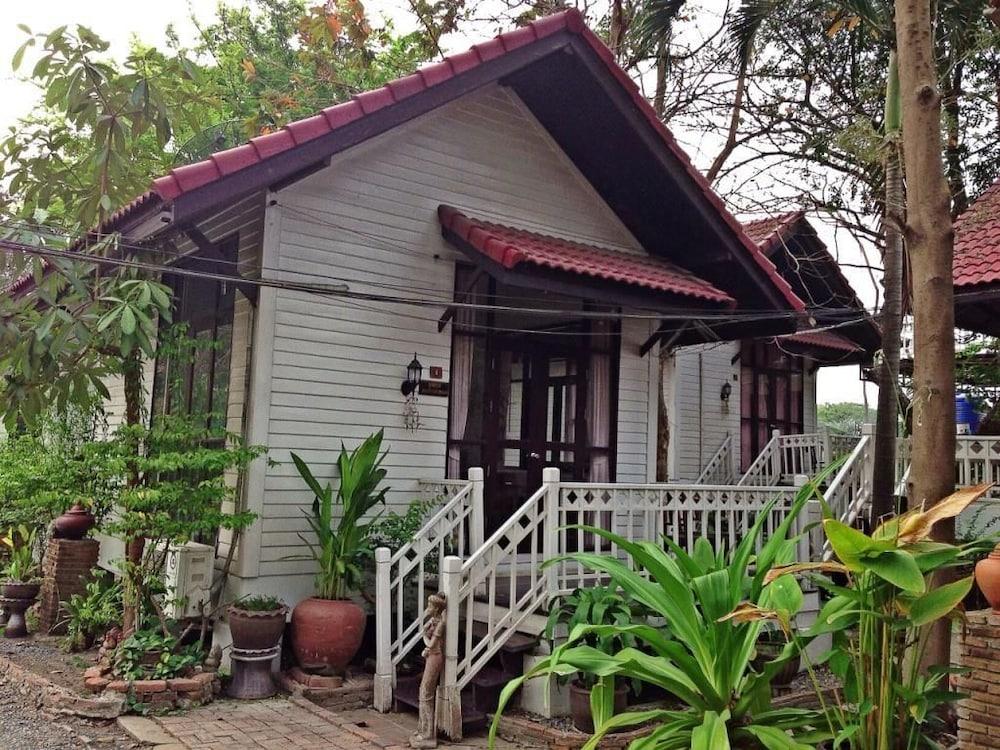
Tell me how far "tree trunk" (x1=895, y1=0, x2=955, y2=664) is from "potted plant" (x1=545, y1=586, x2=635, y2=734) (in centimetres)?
173

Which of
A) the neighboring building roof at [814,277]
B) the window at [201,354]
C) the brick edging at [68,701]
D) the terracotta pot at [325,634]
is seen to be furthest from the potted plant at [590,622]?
the neighboring building roof at [814,277]

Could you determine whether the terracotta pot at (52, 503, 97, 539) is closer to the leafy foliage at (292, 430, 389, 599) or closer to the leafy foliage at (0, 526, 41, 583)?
the leafy foliage at (0, 526, 41, 583)

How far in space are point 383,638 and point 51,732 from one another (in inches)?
83.4

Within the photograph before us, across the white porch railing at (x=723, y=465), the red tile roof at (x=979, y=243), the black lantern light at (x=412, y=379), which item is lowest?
the white porch railing at (x=723, y=465)

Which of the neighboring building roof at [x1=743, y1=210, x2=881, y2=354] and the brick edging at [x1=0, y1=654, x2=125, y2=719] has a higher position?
the neighboring building roof at [x1=743, y1=210, x2=881, y2=354]

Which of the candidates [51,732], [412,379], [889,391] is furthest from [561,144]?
[51,732]

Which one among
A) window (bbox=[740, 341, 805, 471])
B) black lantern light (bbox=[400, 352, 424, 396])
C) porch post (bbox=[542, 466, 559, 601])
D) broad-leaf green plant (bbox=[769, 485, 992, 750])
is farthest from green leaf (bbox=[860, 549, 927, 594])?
window (bbox=[740, 341, 805, 471])

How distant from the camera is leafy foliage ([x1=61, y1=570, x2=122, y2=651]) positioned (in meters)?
6.80

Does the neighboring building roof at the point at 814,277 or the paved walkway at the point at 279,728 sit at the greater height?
the neighboring building roof at the point at 814,277

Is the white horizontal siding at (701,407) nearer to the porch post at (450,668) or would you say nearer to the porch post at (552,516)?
the porch post at (552,516)

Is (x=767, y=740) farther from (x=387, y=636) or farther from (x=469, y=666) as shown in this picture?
(x=387, y=636)

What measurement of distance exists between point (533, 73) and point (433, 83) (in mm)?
1554

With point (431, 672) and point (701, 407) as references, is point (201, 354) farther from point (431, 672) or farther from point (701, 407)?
point (701, 407)

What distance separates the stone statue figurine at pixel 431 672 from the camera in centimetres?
514
